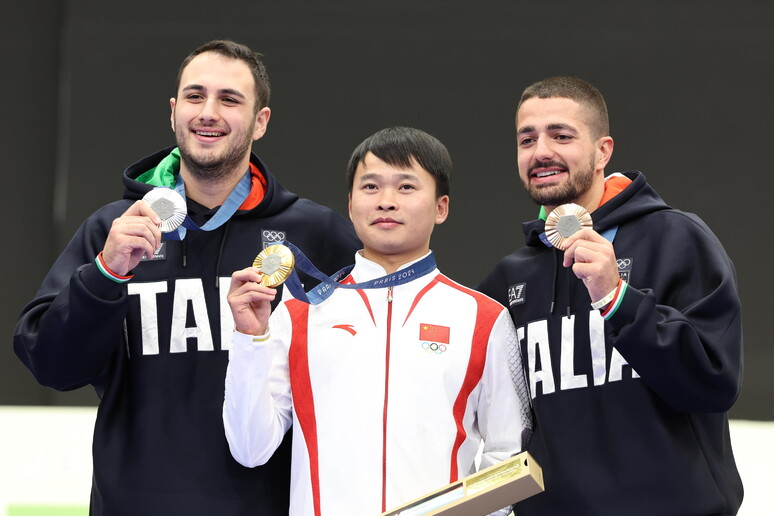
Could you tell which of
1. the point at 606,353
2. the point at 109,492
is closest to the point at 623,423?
the point at 606,353

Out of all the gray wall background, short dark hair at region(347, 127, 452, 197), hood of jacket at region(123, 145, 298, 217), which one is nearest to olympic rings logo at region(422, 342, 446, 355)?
short dark hair at region(347, 127, 452, 197)

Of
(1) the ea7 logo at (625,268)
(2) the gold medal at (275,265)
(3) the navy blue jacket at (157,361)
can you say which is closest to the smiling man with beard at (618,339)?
(1) the ea7 logo at (625,268)

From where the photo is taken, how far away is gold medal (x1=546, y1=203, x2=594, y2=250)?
2346 millimetres

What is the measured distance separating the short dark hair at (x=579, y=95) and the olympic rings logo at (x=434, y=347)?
0.79 metres

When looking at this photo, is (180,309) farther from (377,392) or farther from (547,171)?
(547,171)

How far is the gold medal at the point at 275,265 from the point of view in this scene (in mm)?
2314

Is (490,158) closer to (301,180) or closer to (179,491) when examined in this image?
(301,180)

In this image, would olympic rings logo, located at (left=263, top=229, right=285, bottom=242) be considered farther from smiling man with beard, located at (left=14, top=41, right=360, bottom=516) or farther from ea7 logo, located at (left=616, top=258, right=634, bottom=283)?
ea7 logo, located at (left=616, top=258, right=634, bottom=283)

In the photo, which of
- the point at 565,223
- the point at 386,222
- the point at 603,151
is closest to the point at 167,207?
the point at 386,222

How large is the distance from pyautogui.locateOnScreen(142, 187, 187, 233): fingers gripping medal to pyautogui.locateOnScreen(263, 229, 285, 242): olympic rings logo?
0.33 meters

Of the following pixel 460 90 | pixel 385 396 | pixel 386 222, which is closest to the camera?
pixel 385 396

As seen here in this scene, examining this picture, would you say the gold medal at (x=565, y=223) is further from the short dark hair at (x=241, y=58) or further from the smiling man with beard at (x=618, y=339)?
the short dark hair at (x=241, y=58)

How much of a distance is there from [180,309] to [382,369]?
59 cm

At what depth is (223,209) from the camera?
276 centimetres
